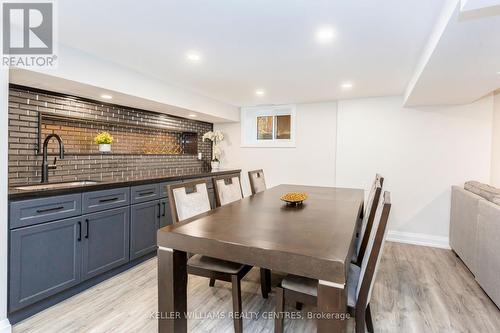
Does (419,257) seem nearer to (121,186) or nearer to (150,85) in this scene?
(121,186)

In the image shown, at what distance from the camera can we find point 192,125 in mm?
4941

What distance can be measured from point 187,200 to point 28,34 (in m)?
1.74

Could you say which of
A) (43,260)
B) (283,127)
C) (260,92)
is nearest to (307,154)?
(283,127)

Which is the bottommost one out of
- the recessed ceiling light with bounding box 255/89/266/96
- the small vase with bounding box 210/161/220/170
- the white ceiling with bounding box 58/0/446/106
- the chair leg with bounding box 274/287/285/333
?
the chair leg with bounding box 274/287/285/333

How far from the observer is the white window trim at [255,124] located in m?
4.80

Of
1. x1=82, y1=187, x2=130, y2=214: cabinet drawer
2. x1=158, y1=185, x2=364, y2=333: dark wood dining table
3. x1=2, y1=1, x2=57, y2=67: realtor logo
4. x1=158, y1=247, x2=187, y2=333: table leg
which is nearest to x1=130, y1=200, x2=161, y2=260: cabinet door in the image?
x1=82, y1=187, x2=130, y2=214: cabinet drawer

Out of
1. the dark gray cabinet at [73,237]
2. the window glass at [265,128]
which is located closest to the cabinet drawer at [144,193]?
the dark gray cabinet at [73,237]

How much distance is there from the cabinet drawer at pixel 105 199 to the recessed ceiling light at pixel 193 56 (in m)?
1.49

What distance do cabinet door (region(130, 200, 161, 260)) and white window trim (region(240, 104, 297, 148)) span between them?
8.15 feet

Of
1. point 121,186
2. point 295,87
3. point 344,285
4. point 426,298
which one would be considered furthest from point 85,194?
point 426,298

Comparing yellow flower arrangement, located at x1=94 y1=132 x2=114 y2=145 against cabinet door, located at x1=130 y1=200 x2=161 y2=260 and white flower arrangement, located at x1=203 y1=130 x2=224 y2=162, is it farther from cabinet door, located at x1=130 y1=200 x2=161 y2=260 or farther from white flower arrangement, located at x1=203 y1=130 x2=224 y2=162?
white flower arrangement, located at x1=203 y1=130 x2=224 y2=162

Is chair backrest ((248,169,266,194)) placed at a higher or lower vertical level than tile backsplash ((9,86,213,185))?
lower

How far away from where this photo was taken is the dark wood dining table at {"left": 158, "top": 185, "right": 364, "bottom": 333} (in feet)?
3.81

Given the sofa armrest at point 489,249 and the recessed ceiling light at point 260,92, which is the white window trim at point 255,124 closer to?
the recessed ceiling light at point 260,92
